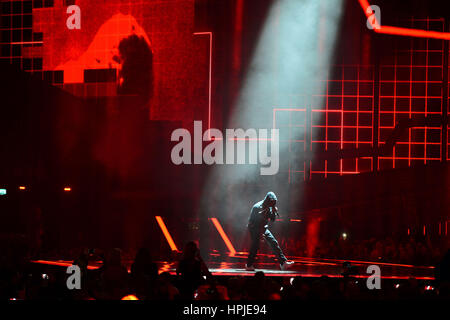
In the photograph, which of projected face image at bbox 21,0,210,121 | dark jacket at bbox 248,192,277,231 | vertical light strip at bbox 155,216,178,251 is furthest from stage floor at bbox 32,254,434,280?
projected face image at bbox 21,0,210,121

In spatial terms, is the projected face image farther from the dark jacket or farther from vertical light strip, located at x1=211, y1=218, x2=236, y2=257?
the dark jacket

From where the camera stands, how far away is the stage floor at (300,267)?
8133 millimetres

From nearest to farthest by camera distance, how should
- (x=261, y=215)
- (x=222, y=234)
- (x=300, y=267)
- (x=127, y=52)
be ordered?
(x=261, y=215) → (x=300, y=267) → (x=222, y=234) → (x=127, y=52)

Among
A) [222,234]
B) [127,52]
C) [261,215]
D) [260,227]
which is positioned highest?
[127,52]

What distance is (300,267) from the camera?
31.1ft

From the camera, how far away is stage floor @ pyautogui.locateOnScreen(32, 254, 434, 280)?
813cm

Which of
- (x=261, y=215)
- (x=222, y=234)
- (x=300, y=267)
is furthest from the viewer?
(x=222, y=234)

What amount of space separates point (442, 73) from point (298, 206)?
13.5 feet

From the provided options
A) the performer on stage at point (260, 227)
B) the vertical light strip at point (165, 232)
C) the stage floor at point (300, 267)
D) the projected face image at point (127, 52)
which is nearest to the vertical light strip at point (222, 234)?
the stage floor at point (300, 267)

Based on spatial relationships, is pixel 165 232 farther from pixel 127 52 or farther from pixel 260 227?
pixel 127 52

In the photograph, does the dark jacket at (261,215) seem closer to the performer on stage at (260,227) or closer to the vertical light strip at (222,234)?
the performer on stage at (260,227)

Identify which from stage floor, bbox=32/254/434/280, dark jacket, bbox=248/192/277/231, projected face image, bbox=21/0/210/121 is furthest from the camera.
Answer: projected face image, bbox=21/0/210/121

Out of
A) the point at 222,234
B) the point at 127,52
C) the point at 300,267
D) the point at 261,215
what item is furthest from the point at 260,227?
the point at 127,52
